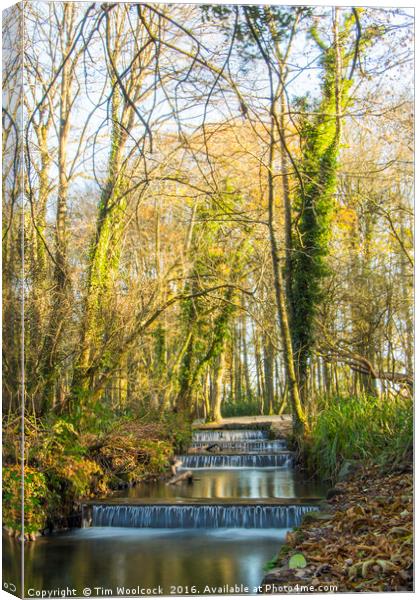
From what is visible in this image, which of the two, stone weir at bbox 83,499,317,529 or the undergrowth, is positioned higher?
the undergrowth

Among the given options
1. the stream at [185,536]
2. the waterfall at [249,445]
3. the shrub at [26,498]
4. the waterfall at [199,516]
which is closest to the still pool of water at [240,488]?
the stream at [185,536]

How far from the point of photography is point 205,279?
23.4ft

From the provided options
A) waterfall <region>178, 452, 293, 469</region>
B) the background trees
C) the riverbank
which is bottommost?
waterfall <region>178, 452, 293, 469</region>

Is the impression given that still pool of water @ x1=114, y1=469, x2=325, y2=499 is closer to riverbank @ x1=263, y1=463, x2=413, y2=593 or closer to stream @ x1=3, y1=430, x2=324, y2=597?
stream @ x1=3, y1=430, x2=324, y2=597

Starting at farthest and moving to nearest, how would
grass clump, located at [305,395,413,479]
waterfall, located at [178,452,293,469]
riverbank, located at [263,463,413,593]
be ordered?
waterfall, located at [178,452,293,469]
grass clump, located at [305,395,413,479]
riverbank, located at [263,463,413,593]

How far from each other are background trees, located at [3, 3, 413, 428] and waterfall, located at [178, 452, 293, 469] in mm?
1982

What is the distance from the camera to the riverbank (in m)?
5.11

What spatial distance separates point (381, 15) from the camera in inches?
244

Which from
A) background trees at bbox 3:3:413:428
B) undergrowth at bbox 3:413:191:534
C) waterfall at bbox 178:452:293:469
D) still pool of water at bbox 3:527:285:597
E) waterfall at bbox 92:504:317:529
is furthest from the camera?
waterfall at bbox 178:452:293:469

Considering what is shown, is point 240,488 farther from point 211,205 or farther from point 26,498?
point 211,205

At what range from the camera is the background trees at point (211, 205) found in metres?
5.96

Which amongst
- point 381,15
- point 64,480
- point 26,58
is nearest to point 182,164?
point 26,58

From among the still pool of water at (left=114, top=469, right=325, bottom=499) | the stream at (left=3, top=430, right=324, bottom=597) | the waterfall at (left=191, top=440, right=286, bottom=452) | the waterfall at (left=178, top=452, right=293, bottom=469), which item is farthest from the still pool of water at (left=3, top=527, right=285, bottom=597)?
the waterfall at (left=178, top=452, right=293, bottom=469)

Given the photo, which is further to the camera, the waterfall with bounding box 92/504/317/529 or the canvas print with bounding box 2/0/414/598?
the waterfall with bounding box 92/504/317/529
